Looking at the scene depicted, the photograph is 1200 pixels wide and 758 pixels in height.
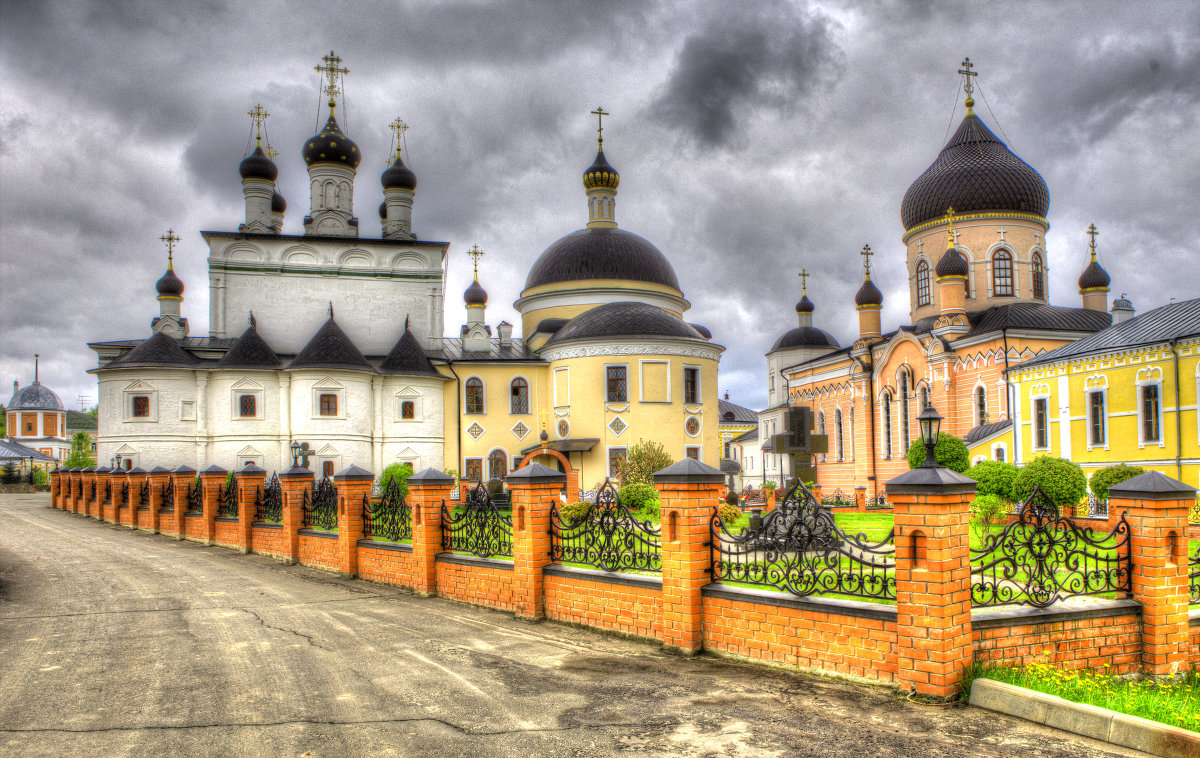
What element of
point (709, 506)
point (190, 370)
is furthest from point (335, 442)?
point (709, 506)

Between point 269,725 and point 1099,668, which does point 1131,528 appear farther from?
point 269,725

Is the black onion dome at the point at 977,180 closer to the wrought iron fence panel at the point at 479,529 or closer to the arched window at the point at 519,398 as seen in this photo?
the arched window at the point at 519,398

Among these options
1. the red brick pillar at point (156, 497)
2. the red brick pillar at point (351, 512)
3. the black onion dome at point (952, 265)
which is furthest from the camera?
the black onion dome at point (952, 265)

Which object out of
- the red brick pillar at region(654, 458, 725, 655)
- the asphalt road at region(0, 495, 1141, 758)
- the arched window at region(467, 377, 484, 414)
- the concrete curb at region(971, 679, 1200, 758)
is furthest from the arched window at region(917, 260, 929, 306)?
the concrete curb at region(971, 679, 1200, 758)

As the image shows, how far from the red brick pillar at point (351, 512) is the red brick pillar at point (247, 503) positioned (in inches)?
171

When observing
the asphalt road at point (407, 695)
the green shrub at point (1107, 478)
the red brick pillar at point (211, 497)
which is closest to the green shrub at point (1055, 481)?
the green shrub at point (1107, 478)

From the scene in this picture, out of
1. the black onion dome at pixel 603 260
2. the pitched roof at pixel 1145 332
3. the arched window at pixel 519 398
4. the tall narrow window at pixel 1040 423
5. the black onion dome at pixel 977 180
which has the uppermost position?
the black onion dome at pixel 977 180

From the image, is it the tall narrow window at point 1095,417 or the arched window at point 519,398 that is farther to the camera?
the arched window at point 519,398

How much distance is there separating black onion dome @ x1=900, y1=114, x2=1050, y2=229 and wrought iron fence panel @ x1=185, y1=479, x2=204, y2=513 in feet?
96.3

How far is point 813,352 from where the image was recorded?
4212 cm

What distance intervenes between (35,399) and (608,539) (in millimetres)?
82479

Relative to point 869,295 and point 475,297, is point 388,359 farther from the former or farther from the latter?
point 869,295

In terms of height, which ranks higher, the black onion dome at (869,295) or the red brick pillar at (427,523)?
the black onion dome at (869,295)

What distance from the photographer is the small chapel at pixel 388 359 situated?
2806cm
